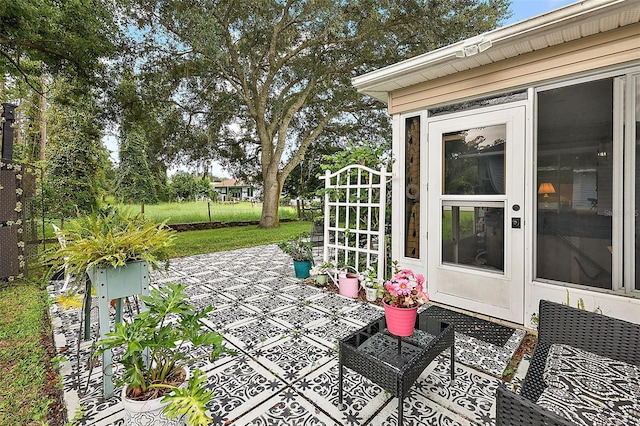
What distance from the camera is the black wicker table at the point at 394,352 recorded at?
59.4 inches

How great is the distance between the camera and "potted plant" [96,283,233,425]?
1.27 m

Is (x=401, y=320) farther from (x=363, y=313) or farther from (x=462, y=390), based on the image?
(x=363, y=313)

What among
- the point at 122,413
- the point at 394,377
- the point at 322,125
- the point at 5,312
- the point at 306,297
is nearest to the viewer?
the point at 394,377

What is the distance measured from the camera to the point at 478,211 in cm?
315

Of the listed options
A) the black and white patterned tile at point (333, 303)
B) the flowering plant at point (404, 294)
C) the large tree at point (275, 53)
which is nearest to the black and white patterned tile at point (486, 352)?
the flowering plant at point (404, 294)

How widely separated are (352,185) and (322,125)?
809 centimetres

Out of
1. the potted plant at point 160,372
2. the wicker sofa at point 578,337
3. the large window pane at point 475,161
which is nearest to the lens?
the potted plant at point 160,372

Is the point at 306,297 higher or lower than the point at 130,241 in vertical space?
lower

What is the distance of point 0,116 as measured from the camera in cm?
407

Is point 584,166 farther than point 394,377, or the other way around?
point 584,166

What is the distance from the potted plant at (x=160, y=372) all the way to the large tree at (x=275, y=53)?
6.96 metres

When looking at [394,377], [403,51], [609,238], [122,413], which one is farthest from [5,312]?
[403,51]

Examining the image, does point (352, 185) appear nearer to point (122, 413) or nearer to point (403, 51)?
point (122, 413)

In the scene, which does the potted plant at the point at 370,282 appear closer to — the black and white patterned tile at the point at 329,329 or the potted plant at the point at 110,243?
the black and white patterned tile at the point at 329,329
